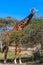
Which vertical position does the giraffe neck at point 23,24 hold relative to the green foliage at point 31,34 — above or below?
above

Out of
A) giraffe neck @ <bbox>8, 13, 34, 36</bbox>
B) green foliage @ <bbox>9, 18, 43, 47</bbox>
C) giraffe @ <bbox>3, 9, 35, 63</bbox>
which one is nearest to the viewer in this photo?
green foliage @ <bbox>9, 18, 43, 47</bbox>

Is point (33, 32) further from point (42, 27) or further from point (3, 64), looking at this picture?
point (3, 64)

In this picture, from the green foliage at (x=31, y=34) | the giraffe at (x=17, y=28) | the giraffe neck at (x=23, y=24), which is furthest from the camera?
the giraffe neck at (x=23, y=24)

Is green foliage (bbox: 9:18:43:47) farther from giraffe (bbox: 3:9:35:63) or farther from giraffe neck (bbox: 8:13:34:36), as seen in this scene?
giraffe neck (bbox: 8:13:34:36)

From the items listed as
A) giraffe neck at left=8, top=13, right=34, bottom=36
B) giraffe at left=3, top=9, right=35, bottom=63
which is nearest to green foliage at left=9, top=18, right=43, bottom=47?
giraffe at left=3, top=9, right=35, bottom=63

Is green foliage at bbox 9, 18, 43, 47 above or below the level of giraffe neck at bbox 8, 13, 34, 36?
below

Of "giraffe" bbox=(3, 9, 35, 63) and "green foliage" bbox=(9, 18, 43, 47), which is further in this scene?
"giraffe" bbox=(3, 9, 35, 63)

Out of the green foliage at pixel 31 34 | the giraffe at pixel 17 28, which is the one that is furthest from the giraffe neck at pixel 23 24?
the green foliage at pixel 31 34

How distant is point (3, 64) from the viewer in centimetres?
1298

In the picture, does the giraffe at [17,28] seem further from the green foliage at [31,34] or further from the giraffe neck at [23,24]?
the green foliage at [31,34]

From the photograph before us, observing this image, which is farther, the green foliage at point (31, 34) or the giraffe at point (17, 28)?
the giraffe at point (17, 28)

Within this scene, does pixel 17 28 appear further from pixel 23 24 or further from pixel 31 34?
pixel 31 34

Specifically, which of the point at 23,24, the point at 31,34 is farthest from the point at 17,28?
the point at 31,34

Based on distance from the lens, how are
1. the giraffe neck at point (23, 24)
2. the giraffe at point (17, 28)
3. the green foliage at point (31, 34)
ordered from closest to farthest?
1. the green foliage at point (31, 34)
2. the giraffe at point (17, 28)
3. the giraffe neck at point (23, 24)
